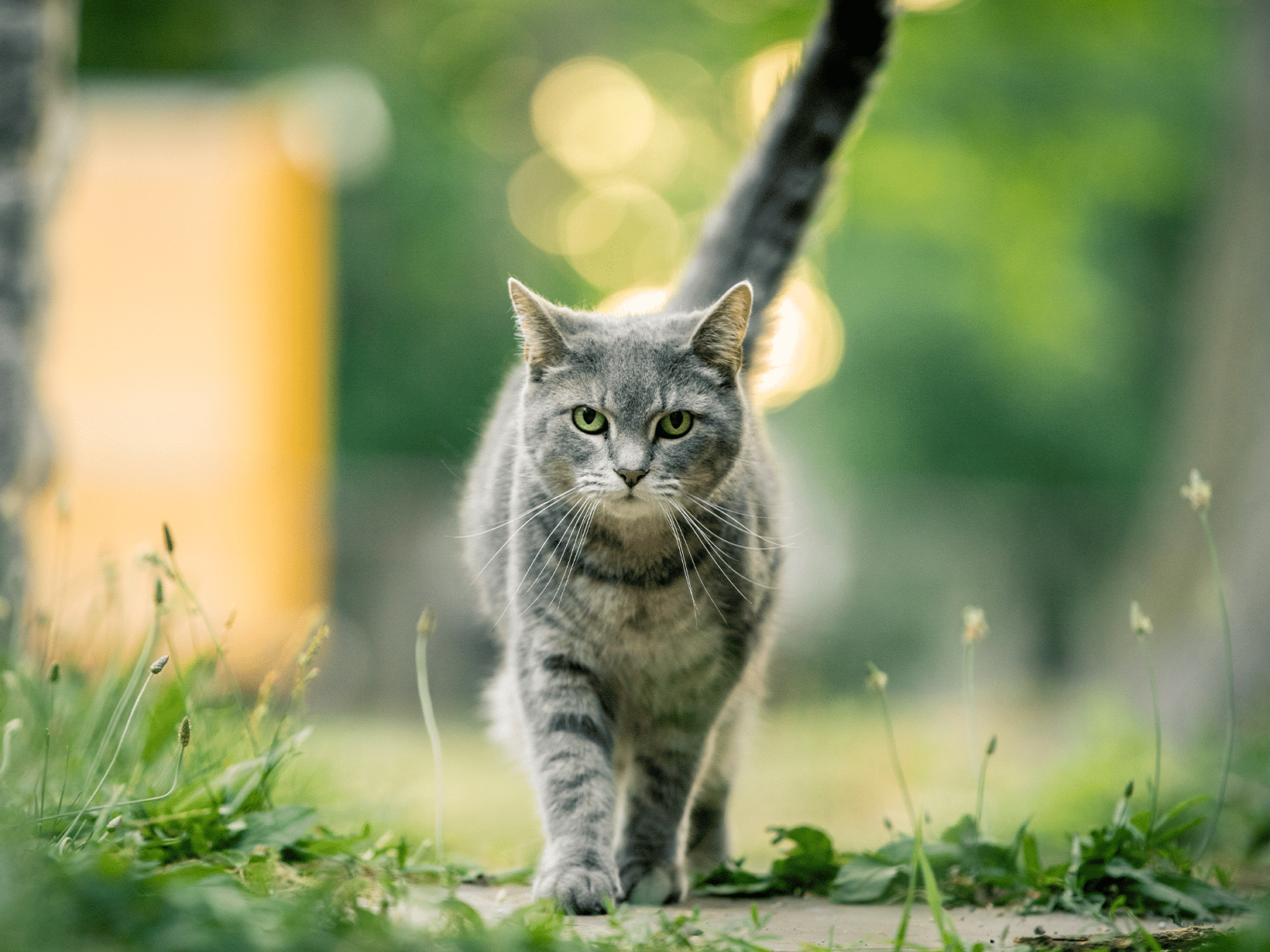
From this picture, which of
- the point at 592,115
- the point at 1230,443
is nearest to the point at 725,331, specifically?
the point at 1230,443

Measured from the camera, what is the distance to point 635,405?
233 centimetres

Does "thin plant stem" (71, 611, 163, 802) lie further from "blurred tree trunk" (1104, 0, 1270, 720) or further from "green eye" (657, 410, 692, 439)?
"blurred tree trunk" (1104, 0, 1270, 720)

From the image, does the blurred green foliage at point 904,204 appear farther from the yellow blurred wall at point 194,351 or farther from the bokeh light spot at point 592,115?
the yellow blurred wall at point 194,351

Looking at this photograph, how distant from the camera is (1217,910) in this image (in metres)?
1.99

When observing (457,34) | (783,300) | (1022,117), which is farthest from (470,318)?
(783,300)

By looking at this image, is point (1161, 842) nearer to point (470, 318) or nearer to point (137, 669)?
point (137, 669)

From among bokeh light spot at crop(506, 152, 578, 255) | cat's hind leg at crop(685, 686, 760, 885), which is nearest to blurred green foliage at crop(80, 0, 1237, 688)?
bokeh light spot at crop(506, 152, 578, 255)

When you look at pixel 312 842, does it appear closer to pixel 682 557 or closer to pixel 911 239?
pixel 682 557

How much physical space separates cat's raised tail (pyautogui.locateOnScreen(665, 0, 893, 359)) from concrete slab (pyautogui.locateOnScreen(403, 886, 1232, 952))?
1416mm

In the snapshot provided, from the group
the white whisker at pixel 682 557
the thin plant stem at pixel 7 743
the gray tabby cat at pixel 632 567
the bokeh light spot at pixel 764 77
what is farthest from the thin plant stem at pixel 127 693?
the bokeh light spot at pixel 764 77

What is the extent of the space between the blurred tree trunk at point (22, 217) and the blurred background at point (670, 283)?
0.14m

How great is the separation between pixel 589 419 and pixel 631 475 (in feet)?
0.63

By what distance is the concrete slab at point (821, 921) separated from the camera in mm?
1762

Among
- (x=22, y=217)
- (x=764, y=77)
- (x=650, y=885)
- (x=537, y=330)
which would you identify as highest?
(x=764, y=77)
